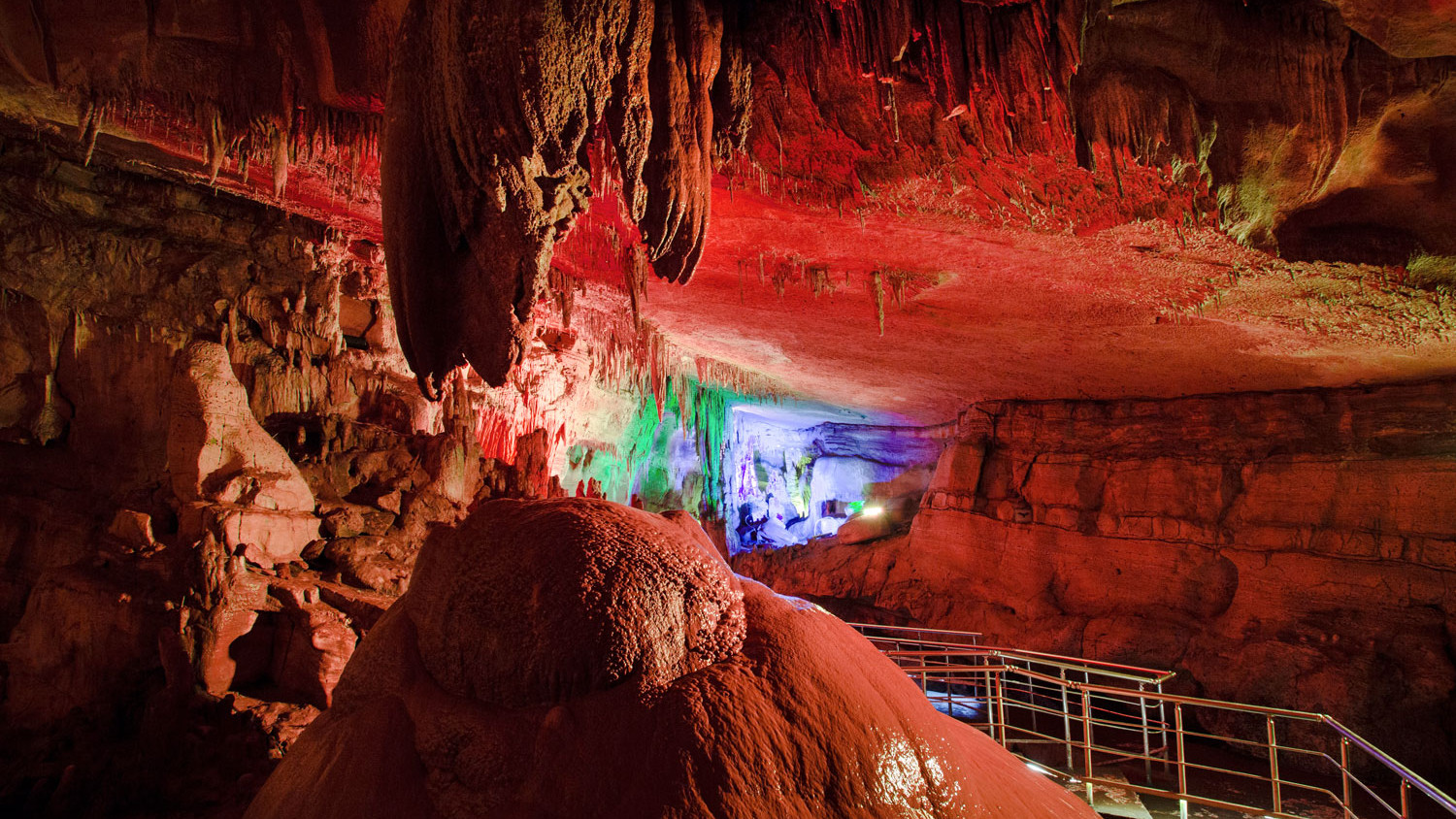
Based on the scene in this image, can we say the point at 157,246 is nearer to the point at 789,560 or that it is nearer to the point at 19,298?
the point at 19,298

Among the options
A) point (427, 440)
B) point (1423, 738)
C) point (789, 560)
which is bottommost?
point (1423, 738)

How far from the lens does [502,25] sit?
10.1 ft

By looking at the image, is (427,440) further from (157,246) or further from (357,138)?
(357,138)

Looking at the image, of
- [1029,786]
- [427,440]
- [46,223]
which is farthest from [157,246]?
[1029,786]

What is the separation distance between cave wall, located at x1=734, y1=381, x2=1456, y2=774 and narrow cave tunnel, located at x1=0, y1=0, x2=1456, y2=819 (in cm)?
6

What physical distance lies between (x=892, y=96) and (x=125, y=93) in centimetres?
489

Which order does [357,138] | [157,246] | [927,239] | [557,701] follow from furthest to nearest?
[157,246], [927,239], [357,138], [557,701]

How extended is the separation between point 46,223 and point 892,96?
32.7 feet

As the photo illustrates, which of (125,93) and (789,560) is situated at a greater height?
(125,93)

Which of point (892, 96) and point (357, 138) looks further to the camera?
point (357, 138)

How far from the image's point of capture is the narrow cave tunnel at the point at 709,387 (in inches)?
91.4

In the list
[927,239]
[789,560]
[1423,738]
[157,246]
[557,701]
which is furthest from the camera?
[789,560]

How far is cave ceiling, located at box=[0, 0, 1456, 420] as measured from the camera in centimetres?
336

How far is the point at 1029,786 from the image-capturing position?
98.8 inches
